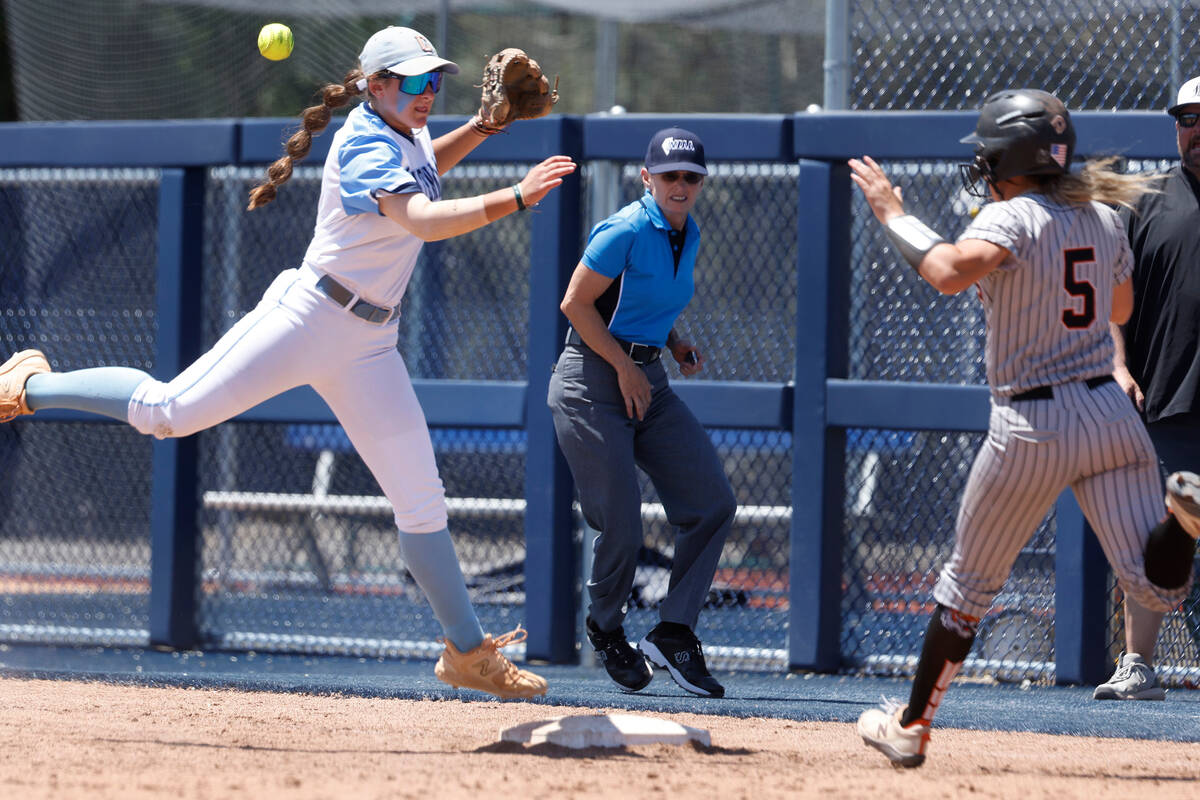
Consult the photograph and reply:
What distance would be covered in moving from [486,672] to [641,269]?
1.47 meters

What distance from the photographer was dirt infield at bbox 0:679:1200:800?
3398mm

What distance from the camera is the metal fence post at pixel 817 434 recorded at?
591 centimetres

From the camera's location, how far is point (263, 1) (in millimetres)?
12398

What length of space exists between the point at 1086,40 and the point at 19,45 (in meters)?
9.73

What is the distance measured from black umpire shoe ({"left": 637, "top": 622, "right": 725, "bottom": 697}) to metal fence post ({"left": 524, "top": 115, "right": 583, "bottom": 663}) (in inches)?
45.1

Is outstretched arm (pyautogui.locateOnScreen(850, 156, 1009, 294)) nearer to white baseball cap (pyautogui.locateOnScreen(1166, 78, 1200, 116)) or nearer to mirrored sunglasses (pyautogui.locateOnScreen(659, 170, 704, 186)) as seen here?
mirrored sunglasses (pyautogui.locateOnScreen(659, 170, 704, 186))

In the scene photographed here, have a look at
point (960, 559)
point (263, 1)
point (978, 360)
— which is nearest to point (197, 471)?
point (978, 360)

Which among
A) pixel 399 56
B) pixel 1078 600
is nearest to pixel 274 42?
pixel 399 56

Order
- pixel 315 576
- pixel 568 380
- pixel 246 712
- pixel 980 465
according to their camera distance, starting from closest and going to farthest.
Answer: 1. pixel 980 465
2. pixel 246 712
3. pixel 568 380
4. pixel 315 576

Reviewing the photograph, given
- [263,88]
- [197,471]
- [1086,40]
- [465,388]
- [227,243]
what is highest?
[263,88]

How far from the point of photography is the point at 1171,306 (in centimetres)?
503

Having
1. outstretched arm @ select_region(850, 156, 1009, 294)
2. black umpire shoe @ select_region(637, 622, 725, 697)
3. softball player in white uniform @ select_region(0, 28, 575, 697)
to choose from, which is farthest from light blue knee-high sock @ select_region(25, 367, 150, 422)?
outstretched arm @ select_region(850, 156, 1009, 294)

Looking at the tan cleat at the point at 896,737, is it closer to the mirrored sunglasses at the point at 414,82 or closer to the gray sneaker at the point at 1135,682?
the gray sneaker at the point at 1135,682

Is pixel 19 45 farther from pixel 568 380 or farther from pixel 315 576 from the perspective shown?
pixel 568 380
